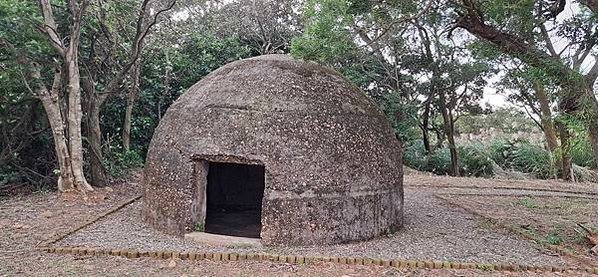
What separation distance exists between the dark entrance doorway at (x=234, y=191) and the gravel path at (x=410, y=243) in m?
1.92

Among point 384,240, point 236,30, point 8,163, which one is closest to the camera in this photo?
point 384,240

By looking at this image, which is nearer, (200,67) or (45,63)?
(45,63)

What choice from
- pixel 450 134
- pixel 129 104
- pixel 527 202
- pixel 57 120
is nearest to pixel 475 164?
pixel 450 134

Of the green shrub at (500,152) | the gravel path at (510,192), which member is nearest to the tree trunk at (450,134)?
the green shrub at (500,152)

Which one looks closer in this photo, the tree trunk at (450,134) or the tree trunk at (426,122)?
the tree trunk at (426,122)

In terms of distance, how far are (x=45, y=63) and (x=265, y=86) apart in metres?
6.41

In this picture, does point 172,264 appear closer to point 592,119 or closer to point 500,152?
point 592,119

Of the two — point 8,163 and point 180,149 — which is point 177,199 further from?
point 8,163

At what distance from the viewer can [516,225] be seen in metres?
9.26

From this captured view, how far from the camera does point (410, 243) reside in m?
7.49

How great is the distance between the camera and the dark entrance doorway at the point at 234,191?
10273 millimetres

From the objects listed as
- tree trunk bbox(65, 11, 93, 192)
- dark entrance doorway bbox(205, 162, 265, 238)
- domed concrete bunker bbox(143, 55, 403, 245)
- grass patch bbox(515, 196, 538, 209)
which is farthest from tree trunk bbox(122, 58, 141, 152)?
grass patch bbox(515, 196, 538, 209)

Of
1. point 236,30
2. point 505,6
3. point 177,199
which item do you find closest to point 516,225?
point 505,6

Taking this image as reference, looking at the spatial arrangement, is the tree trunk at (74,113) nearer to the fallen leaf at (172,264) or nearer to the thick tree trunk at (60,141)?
the thick tree trunk at (60,141)
